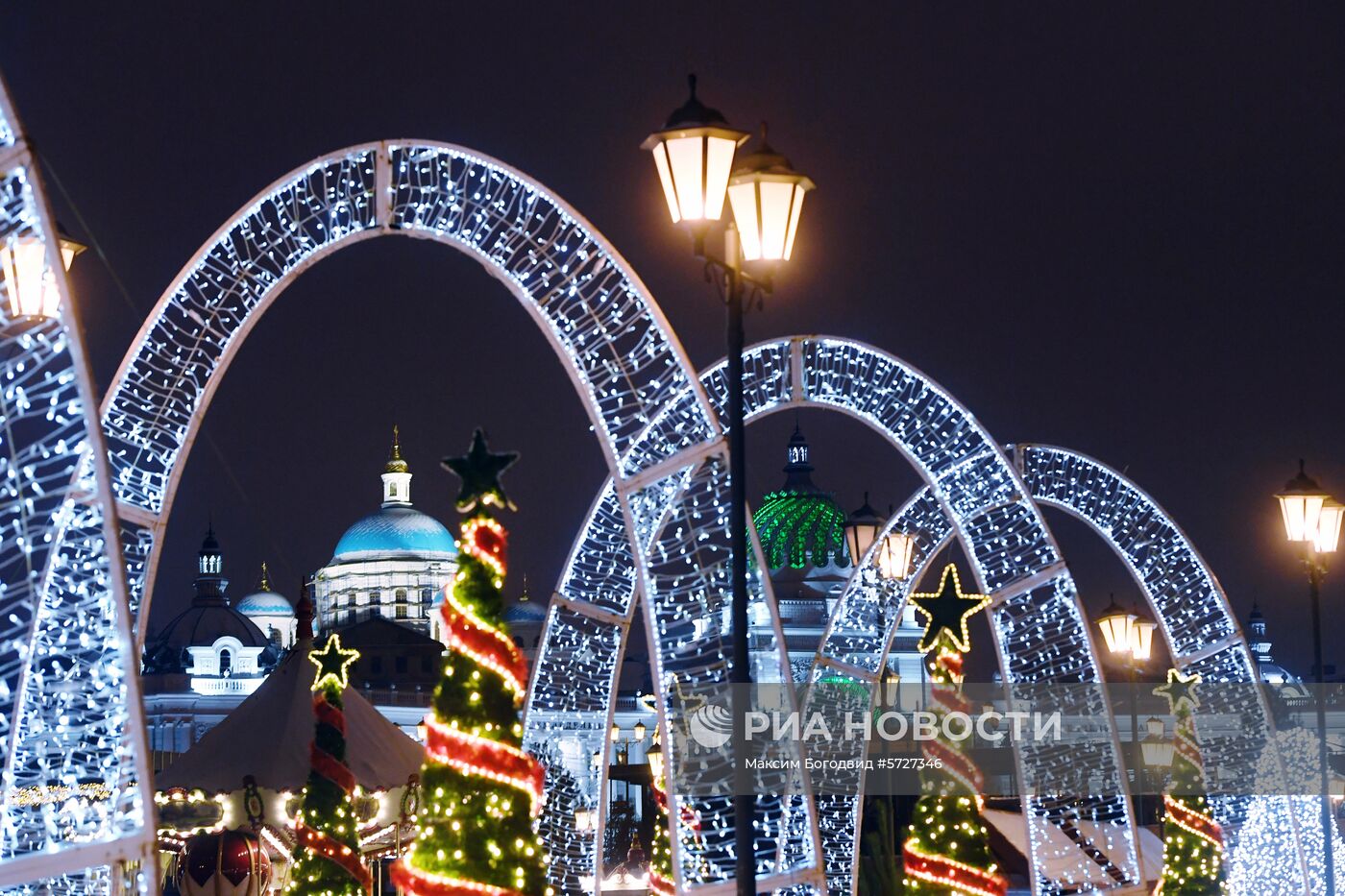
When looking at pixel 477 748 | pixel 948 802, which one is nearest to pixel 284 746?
pixel 948 802

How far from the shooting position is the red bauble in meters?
23.0

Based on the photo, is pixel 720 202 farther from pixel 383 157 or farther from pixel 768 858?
pixel 768 858

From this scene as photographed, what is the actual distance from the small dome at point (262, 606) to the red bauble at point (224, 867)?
122664 millimetres

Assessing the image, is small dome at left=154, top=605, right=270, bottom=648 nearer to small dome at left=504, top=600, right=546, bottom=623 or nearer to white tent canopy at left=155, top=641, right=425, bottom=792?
small dome at left=504, top=600, right=546, bottom=623

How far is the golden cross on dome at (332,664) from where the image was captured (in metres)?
23.3

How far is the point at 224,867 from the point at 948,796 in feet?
26.9

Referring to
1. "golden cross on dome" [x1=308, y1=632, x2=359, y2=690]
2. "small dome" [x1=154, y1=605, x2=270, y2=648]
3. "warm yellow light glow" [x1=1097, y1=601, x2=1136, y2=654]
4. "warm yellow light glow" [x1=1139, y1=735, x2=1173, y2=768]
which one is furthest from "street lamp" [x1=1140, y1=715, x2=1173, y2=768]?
"small dome" [x1=154, y1=605, x2=270, y2=648]

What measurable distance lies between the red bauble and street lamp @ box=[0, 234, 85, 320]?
12.3m

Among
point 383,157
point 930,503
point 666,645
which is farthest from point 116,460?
point 930,503

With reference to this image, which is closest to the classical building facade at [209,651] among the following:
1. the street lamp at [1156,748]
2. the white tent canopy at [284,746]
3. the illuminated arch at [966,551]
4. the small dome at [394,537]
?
the small dome at [394,537]

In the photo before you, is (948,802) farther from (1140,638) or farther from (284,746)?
(1140,638)

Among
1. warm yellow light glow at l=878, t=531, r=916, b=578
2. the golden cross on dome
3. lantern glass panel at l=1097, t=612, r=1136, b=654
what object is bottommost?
the golden cross on dome

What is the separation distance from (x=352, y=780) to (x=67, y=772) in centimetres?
1109

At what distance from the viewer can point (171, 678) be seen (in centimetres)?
11869
